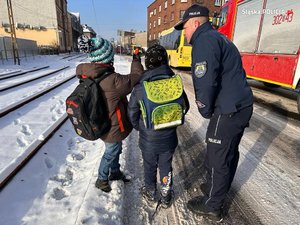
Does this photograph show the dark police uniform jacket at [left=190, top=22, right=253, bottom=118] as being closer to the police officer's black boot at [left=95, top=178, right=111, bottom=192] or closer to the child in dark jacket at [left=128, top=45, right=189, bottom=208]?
the child in dark jacket at [left=128, top=45, right=189, bottom=208]

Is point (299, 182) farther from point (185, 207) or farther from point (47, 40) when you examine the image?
point (47, 40)

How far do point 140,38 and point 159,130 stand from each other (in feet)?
213

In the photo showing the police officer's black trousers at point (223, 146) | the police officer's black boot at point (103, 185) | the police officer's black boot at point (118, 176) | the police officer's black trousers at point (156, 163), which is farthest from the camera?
the police officer's black boot at point (118, 176)

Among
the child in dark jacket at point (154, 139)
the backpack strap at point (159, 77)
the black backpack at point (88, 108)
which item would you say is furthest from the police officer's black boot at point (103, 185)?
the backpack strap at point (159, 77)

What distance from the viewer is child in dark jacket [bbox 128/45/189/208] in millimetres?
2129

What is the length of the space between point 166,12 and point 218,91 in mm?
43505

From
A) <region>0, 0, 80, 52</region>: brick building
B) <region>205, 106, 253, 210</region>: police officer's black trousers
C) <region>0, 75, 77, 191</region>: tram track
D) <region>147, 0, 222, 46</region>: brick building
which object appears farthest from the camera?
<region>0, 0, 80, 52</region>: brick building

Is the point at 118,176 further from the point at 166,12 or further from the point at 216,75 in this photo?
the point at 166,12

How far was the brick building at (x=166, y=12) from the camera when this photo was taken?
36.7m

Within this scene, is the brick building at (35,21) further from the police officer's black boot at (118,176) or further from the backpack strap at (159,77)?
the backpack strap at (159,77)

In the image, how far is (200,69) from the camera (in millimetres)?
1901

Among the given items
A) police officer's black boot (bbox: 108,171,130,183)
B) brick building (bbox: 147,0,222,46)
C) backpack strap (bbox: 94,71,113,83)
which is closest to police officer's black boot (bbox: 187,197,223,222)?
police officer's black boot (bbox: 108,171,130,183)

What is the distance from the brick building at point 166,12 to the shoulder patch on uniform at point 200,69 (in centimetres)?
3685

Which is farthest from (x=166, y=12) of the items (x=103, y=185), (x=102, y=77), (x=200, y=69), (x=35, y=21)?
(x=200, y=69)
